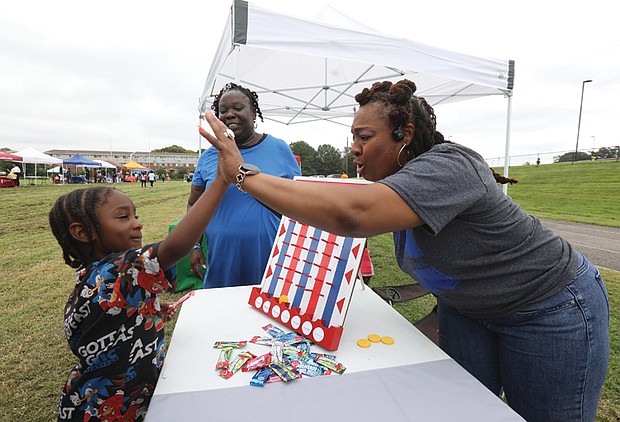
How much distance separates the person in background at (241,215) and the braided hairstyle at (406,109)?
977 millimetres

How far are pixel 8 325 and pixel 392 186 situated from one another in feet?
12.8

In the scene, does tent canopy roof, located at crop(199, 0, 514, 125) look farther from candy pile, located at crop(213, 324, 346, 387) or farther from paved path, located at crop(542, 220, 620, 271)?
paved path, located at crop(542, 220, 620, 271)

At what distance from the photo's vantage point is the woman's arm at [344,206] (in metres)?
0.85

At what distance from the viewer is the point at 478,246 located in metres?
1.03

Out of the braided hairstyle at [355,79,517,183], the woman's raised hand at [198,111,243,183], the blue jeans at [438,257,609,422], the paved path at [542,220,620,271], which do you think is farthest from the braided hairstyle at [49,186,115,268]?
the paved path at [542,220,620,271]

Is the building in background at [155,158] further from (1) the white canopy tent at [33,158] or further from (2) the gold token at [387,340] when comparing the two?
(2) the gold token at [387,340]

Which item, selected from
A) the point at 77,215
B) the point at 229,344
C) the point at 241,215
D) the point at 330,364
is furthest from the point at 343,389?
the point at 241,215

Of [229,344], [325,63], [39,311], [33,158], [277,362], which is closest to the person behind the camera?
[277,362]

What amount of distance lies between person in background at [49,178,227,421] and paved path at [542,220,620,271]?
21.4 ft

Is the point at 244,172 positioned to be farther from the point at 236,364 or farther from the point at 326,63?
the point at 326,63

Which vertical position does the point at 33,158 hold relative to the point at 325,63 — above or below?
below

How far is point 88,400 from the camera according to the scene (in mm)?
1126

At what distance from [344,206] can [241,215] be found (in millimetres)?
1189

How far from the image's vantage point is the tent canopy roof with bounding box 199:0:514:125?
10.1 ft
